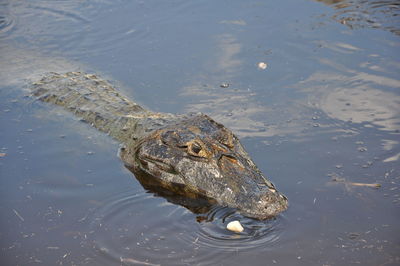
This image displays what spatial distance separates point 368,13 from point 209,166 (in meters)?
5.79

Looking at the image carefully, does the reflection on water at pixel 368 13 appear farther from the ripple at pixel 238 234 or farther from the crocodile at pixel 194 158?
the ripple at pixel 238 234

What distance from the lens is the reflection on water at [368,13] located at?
9422 millimetres

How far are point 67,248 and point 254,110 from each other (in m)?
3.34

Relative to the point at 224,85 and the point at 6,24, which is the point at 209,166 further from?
the point at 6,24

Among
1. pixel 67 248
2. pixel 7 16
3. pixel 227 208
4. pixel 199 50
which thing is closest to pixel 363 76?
pixel 199 50

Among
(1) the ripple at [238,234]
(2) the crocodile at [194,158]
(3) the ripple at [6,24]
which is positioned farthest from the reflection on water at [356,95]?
(3) the ripple at [6,24]

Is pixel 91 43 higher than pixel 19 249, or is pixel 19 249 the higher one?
pixel 91 43

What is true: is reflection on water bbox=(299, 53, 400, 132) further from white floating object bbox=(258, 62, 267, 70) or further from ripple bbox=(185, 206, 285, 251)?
ripple bbox=(185, 206, 285, 251)

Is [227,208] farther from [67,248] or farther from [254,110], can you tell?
[254,110]

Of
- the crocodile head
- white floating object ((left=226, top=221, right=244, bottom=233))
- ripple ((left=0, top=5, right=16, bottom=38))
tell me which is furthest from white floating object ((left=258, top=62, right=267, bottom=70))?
ripple ((left=0, top=5, right=16, bottom=38))

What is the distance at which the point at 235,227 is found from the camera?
509 cm

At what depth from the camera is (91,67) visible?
352 inches

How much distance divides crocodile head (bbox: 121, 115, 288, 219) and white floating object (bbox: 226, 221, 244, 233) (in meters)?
0.23

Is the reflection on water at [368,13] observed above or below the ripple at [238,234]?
above
